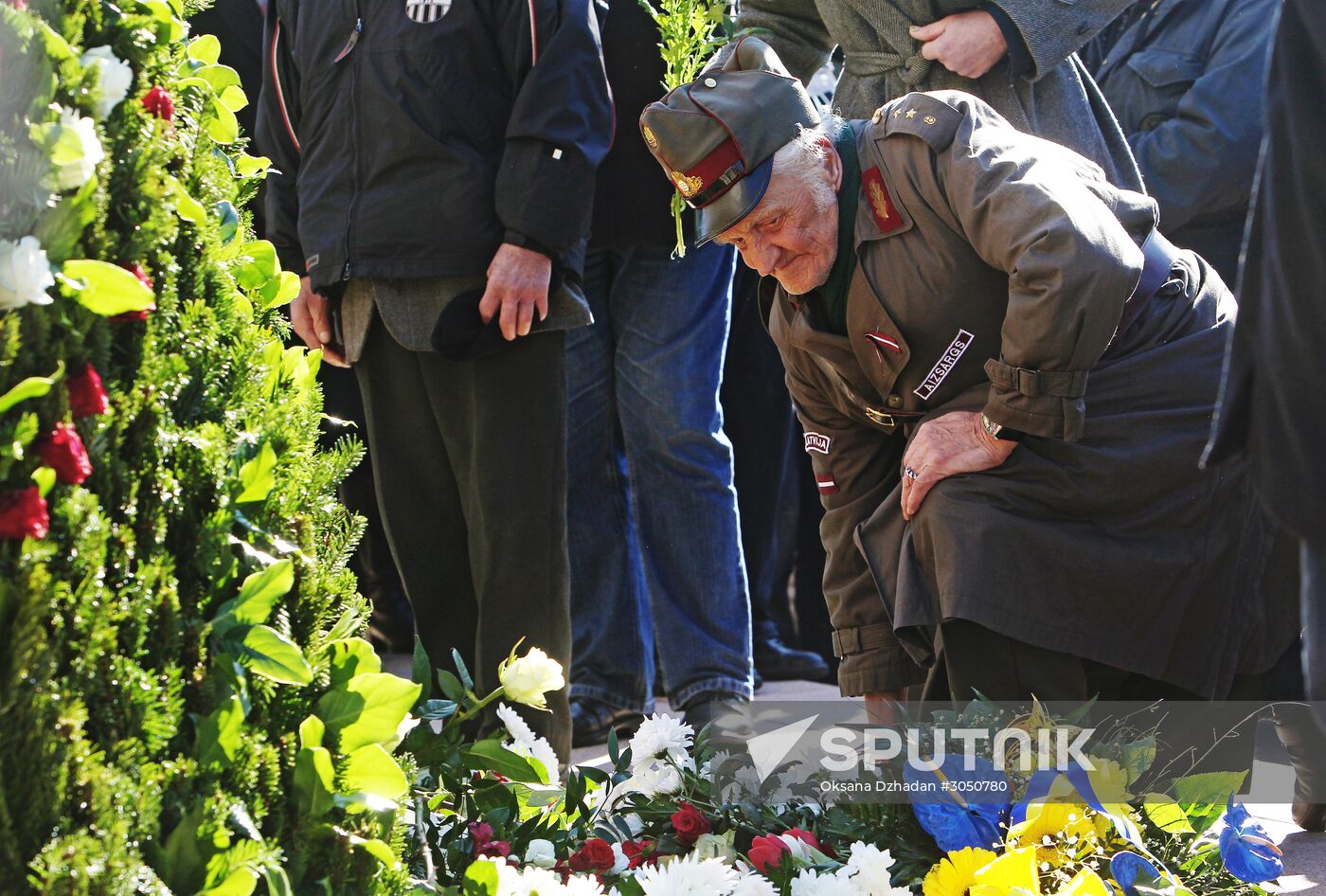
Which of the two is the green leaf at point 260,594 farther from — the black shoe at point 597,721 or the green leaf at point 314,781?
the black shoe at point 597,721

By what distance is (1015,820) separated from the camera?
1791 mm

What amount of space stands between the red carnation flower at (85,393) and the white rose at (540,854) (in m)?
0.90

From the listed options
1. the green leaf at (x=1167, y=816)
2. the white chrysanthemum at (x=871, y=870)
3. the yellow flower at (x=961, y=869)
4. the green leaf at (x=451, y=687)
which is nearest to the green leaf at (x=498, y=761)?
the green leaf at (x=451, y=687)

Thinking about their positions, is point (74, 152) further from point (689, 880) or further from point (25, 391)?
point (689, 880)

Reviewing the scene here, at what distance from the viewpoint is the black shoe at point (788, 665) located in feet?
15.4

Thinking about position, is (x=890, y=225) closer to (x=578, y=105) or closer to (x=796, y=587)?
(x=578, y=105)

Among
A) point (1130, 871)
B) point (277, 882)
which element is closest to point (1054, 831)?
point (1130, 871)

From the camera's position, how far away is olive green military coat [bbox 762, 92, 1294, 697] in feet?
7.97

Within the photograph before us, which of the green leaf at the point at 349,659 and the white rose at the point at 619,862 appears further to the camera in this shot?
the white rose at the point at 619,862

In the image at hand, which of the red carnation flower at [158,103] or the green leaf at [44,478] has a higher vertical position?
the red carnation flower at [158,103]

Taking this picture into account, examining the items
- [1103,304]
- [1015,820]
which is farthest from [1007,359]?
[1015,820]

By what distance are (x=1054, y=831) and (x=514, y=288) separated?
5.51 feet

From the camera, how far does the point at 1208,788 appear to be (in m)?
1.93

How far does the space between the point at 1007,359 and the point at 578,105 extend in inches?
43.6
